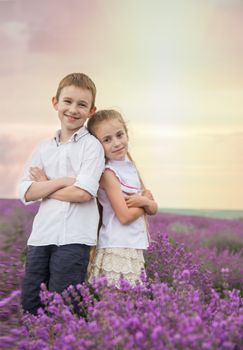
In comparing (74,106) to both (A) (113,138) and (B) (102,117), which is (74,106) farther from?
→ (A) (113,138)

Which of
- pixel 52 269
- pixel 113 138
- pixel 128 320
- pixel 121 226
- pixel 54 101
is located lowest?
pixel 128 320

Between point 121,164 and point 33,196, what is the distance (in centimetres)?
56

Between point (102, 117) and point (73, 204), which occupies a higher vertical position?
point (102, 117)

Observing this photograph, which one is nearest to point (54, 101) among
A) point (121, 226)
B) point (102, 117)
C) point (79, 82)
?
point (79, 82)

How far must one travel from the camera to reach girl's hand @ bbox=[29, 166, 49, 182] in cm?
416

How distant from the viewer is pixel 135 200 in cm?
409

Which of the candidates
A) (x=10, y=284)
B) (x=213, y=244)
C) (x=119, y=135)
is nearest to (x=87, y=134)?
(x=119, y=135)

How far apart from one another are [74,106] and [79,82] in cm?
16

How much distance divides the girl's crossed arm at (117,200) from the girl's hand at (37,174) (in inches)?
13.6

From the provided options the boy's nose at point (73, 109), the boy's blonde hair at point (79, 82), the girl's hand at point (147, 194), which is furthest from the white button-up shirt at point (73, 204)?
the girl's hand at point (147, 194)

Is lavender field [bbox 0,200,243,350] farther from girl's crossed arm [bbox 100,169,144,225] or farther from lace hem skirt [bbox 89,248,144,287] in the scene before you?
girl's crossed arm [bbox 100,169,144,225]

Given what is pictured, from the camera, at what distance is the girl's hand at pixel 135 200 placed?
13.4 ft

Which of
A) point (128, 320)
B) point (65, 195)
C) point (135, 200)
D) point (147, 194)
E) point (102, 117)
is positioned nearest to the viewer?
point (128, 320)

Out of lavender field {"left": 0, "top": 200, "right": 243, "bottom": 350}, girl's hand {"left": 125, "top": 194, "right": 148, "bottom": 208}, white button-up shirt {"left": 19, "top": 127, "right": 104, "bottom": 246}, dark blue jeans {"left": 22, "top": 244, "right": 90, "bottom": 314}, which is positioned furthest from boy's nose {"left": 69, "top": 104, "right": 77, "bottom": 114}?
lavender field {"left": 0, "top": 200, "right": 243, "bottom": 350}
